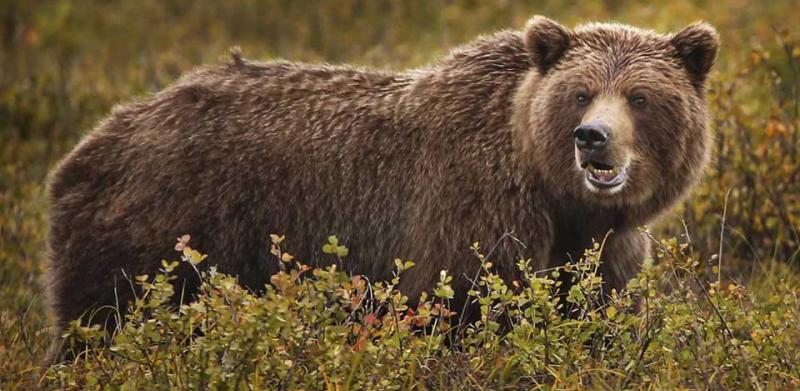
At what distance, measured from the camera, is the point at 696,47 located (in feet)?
19.2

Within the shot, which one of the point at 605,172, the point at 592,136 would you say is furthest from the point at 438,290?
the point at 605,172

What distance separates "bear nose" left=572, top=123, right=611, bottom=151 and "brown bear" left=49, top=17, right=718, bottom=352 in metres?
0.08

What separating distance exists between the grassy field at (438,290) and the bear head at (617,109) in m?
0.29

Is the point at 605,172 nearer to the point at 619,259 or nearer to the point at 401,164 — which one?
the point at 619,259

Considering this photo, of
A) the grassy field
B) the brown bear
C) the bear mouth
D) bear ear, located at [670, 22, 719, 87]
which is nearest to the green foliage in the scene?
the grassy field

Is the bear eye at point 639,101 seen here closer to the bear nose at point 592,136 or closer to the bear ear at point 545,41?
the bear nose at point 592,136

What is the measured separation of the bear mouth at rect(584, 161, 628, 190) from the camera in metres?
5.56

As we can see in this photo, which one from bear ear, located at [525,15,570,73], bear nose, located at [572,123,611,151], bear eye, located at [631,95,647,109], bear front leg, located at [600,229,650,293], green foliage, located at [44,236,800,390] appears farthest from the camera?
bear front leg, located at [600,229,650,293]

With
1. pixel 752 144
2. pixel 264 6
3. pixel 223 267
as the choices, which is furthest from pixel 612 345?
pixel 264 6

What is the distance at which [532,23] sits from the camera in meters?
5.85

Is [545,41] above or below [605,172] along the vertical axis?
above

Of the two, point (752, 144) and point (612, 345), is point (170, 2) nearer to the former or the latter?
point (752, 144)

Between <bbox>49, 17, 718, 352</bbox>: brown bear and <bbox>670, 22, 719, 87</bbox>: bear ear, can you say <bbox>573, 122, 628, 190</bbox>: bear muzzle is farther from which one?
<bbox>670, 22, 719, 87</bbox>: bear ear

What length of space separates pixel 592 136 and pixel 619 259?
85 cm
